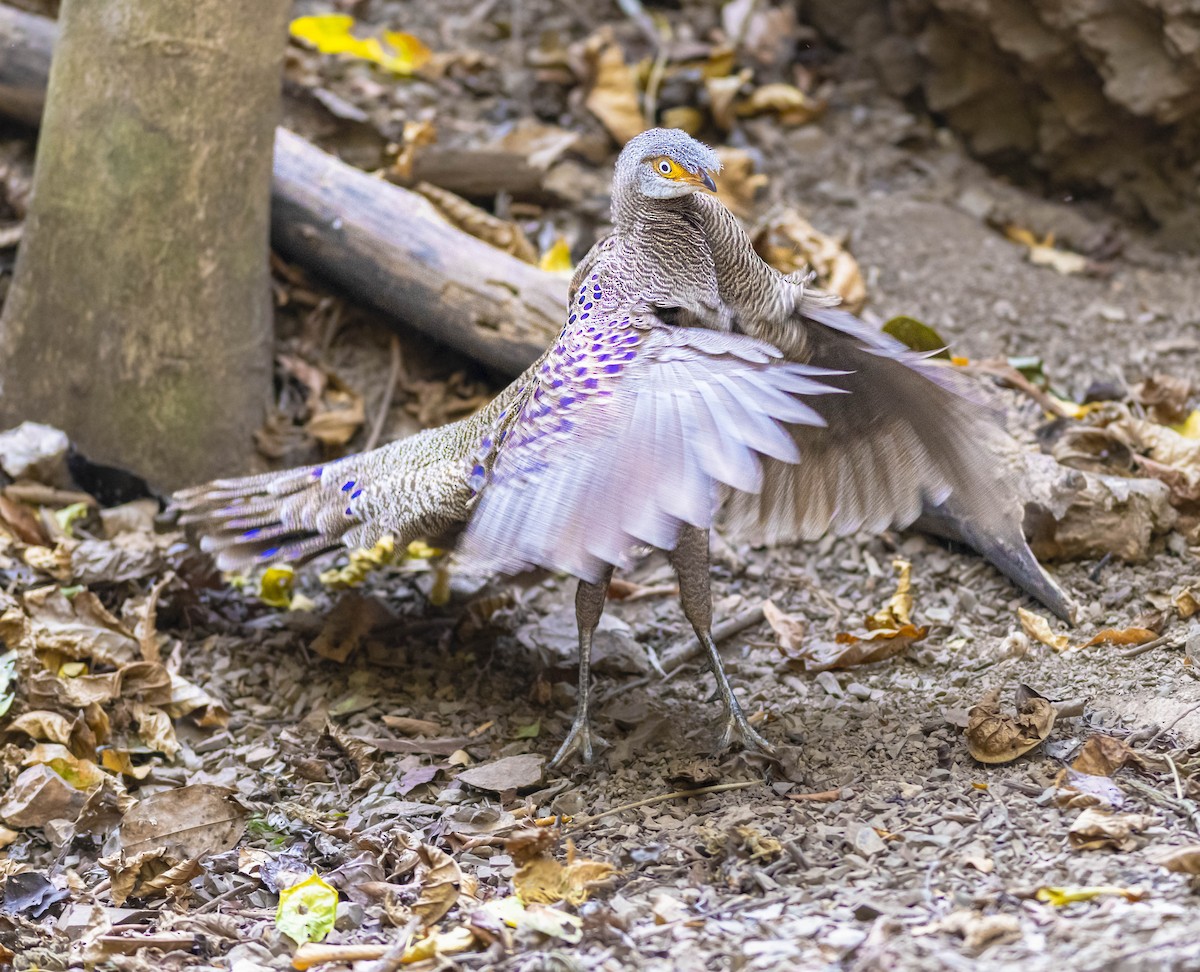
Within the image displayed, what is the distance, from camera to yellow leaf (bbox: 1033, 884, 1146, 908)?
2.31 metres

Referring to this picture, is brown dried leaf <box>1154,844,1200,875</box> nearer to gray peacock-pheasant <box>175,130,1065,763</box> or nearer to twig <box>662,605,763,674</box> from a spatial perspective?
gray peacock-pheasant <box>175,130,1065,763</box>

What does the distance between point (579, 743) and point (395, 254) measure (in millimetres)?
2123

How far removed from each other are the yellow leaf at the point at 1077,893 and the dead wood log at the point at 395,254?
2622mm

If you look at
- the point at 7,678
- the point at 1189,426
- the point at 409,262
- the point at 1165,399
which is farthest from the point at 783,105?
the point at 7,678

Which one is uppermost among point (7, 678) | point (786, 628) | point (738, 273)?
point (738, 273)

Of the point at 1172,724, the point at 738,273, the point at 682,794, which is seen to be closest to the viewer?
the point at 1172,724

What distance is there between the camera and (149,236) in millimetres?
4250

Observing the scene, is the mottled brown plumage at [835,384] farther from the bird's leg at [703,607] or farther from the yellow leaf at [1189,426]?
the yellow leaf at [1189,426]

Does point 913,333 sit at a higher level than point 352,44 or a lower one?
lower

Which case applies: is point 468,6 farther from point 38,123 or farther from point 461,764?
point 461,764

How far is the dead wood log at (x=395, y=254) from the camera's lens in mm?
4547

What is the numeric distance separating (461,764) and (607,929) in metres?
1.07

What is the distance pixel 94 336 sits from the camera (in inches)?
170

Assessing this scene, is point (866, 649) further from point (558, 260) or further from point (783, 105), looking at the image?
point (783, 105)
